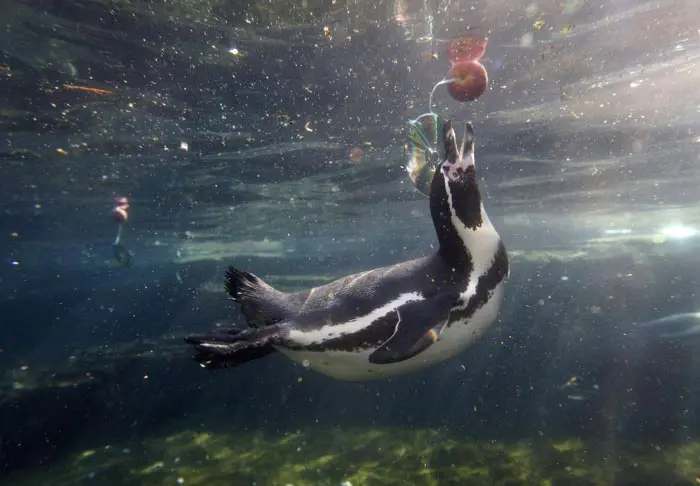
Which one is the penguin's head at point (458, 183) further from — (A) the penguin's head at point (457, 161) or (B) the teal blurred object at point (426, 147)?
(B) the teal blurred object at point (426, 147)

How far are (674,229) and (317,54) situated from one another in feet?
181

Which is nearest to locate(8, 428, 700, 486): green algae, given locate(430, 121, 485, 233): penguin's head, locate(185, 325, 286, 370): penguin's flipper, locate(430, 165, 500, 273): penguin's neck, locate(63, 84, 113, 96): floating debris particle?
locate(185, 325, 286, 370): penguin's flipper

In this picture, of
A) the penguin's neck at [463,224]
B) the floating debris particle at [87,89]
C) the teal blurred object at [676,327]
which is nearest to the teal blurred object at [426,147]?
the penguin's neck at [463,224]

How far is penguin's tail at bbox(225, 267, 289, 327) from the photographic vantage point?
4.45m

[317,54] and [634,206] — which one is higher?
[634,206]

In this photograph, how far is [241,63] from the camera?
9.41 metres

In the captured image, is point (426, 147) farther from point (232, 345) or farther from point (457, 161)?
point (232, 345)

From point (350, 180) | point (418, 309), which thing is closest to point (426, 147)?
point (418, 309)

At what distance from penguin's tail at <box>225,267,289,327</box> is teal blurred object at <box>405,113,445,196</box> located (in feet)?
7.69

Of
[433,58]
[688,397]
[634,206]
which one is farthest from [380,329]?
[634,206]

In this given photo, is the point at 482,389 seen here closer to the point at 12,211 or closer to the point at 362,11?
the point at 362,11

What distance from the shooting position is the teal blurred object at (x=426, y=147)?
5.61m

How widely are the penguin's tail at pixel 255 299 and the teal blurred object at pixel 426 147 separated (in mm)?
2343

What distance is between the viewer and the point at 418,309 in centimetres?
374
